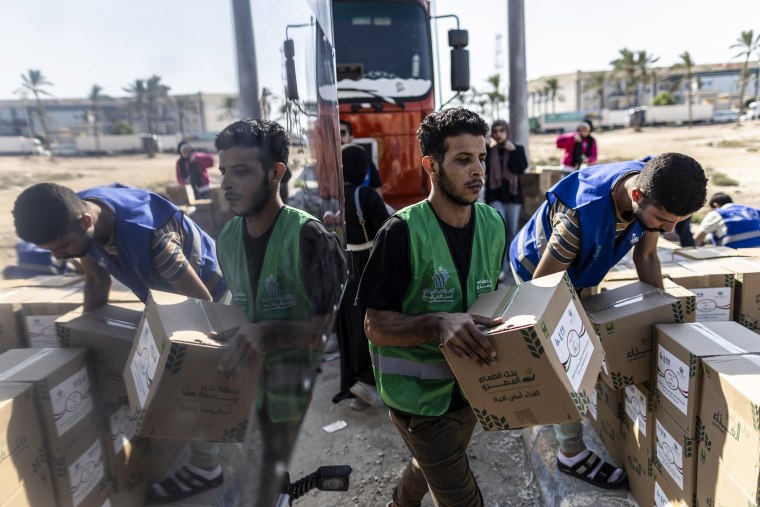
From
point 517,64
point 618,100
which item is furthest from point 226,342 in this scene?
point 618,100

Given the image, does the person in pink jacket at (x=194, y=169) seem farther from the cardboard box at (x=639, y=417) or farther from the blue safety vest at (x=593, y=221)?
the cardboard box at (x=639, y=417)

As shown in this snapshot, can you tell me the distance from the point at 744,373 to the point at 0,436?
76.9 inches

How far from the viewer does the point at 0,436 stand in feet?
3.45

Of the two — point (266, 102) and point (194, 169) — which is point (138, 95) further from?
point (266, 102)

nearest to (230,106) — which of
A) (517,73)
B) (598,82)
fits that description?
(517,73)

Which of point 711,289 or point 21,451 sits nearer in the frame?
A: point 21,451

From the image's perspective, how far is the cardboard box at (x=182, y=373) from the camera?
0.73 m

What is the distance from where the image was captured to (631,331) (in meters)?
2.19

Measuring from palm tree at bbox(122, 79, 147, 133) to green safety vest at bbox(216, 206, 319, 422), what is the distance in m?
0.19

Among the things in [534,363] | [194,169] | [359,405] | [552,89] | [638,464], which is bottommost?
[359,405]

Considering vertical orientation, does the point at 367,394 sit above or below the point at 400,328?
below

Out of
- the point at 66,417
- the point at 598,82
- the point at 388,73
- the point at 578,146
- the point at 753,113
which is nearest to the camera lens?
the point at 66,417

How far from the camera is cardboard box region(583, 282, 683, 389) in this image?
2.19 m

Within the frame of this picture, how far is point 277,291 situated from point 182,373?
196mm
